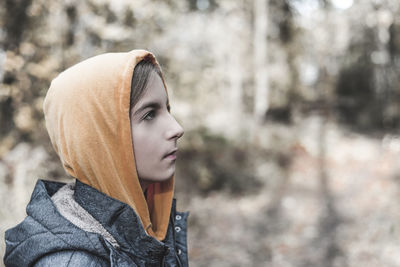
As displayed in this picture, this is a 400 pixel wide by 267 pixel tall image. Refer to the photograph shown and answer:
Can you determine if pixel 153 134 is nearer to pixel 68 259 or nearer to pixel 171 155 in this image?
pixel 171 155

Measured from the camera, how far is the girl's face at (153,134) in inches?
52.3

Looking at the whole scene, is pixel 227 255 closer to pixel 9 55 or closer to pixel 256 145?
pixel 9 55

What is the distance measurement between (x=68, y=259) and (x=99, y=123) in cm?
49

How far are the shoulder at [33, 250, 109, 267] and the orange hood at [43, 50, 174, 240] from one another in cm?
27

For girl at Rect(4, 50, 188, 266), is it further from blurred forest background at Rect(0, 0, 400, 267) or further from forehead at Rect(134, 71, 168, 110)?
blurred forest background at Rect(0, 0, 400, 267)

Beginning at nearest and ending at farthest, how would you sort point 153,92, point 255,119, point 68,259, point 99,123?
point 68,259 → point 99,123 → point 153,92 → point 255,119

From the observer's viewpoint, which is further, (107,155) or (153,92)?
(153,92)

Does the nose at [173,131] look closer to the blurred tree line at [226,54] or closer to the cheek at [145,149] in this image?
the cheek at [145,149]

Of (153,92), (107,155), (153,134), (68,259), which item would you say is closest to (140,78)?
(153,92)

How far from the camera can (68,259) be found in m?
1.06

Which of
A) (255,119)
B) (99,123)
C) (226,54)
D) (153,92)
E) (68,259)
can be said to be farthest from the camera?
(226,54)

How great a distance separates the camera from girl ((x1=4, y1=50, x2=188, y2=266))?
121cm

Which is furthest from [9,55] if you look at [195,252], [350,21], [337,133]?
[350,21]

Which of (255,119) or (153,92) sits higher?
(153,92)
